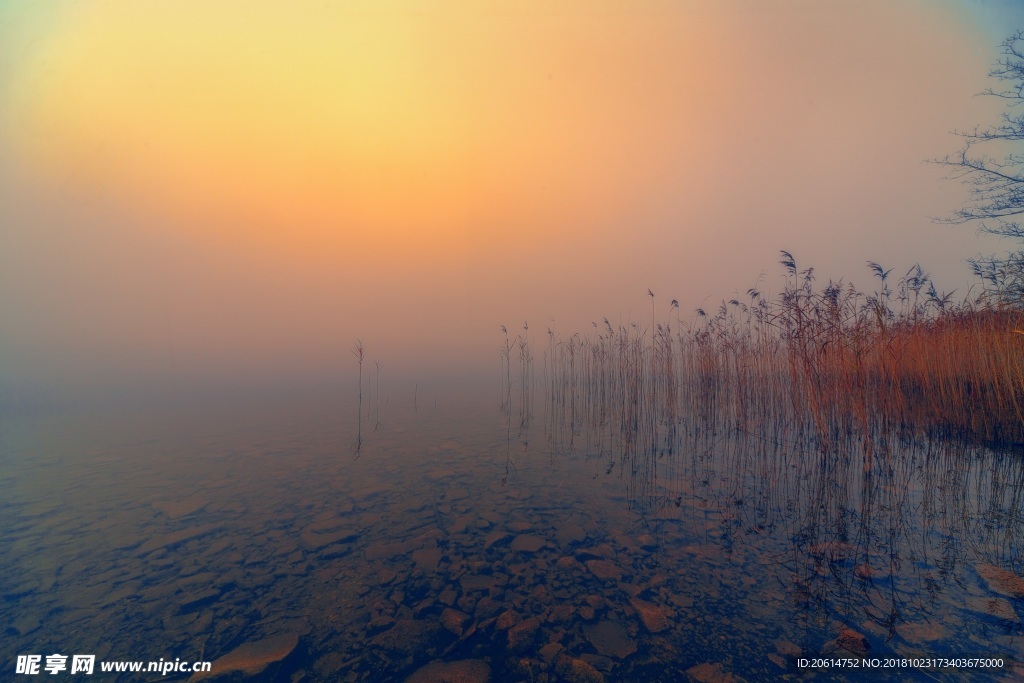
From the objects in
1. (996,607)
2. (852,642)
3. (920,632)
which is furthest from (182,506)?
(996,607)

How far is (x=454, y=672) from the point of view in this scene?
1.88 meters

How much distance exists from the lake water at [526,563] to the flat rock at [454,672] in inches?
0.6

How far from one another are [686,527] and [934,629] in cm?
156

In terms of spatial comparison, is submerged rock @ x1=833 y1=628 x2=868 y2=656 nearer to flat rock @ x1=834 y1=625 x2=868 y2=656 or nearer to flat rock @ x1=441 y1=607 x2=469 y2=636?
flat rock @ x1=834 y1=625 x2=868 y2=656

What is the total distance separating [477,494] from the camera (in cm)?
445

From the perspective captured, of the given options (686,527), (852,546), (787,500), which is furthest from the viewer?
(787,500)

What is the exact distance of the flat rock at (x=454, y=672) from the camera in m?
1.83

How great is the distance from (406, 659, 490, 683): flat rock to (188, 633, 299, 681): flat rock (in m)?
0.76

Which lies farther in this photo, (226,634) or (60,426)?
(60,426)

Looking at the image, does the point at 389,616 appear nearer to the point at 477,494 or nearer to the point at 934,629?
the point at 477,494

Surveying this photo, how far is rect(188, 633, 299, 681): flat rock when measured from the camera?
188 centimetres

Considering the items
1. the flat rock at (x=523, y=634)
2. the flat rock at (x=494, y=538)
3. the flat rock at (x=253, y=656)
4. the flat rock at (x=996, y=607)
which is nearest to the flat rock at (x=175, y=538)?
the flat rock at (x=253, y=656)

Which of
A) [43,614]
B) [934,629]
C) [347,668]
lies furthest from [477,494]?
[934,629]

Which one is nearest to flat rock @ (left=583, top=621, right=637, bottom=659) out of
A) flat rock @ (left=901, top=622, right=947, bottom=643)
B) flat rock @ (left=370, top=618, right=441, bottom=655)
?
flat rock @ (left=370, top=618, right=441, bottom=655)
